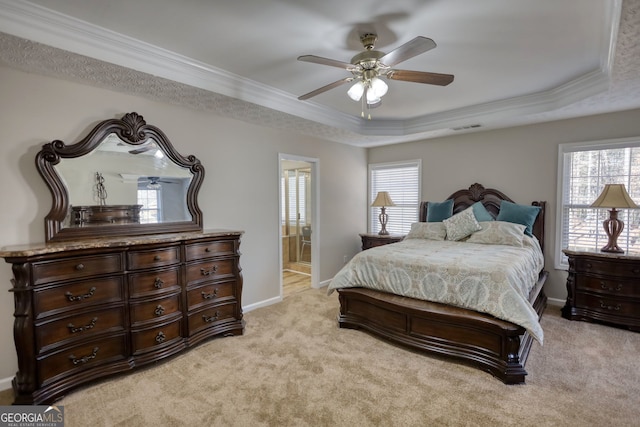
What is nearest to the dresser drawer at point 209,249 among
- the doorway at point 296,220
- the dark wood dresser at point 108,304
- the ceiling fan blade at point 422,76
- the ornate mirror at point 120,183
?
the dark wood dresser at point 108,304

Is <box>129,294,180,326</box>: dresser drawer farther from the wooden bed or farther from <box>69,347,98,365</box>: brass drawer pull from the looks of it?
the wooden bed

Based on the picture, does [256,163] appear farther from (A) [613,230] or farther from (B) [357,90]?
(A) [613,230]

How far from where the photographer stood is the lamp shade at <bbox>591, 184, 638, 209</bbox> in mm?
3198

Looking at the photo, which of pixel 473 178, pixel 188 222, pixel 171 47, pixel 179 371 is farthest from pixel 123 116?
pixel 473 178

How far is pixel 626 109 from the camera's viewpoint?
354cm

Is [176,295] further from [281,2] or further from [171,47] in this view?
[281,2]

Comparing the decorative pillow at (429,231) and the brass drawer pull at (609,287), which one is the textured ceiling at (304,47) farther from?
the brass drawer pull at (609,287)

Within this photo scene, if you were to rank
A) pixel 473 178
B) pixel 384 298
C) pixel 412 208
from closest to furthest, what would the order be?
pixel 384 298 → pixel 473 178 → pixel 412 208

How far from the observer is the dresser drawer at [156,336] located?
253cm

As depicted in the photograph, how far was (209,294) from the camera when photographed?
3.04 meters

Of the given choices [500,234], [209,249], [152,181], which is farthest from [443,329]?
[152,181]

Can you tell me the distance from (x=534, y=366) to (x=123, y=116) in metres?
4.24

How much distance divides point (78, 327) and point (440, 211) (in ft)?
14.9

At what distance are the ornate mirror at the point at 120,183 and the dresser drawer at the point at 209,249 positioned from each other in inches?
17.4
